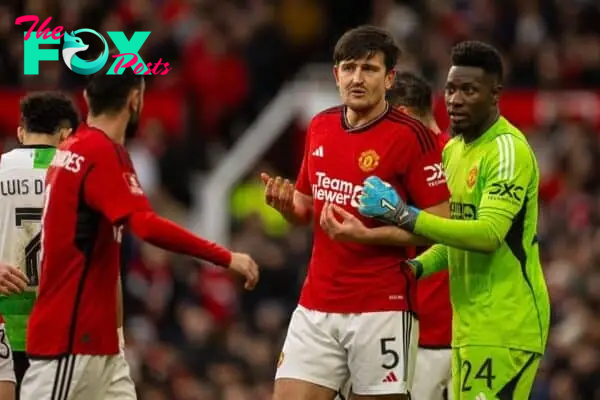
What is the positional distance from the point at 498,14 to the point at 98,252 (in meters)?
14.0

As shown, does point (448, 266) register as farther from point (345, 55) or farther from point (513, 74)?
point (513, 74)

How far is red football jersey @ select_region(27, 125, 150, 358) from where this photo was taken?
10234mm

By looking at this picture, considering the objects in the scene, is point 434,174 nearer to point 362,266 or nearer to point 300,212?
point 362,266

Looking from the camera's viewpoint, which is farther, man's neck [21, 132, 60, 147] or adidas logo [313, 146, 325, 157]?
man's neck [21, 132, 60, 147]

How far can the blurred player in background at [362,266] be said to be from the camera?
33.2ft

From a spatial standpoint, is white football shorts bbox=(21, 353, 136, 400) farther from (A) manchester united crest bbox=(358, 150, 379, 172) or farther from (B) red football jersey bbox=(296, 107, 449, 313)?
(A) manchester united crest bbox=(358, 150, 379, 172)

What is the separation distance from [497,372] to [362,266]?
3.05 ft

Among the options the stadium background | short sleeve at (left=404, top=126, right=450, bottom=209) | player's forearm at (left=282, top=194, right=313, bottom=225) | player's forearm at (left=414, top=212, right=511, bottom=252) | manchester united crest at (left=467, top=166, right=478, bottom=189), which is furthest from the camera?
the stadium background

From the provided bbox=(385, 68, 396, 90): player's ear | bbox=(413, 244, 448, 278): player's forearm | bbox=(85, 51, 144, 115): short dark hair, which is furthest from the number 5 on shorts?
bbox=(85, 51, 144, 115): short dark hair

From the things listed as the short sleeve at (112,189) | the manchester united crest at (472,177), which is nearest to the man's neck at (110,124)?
the short sleeve at (112,189)

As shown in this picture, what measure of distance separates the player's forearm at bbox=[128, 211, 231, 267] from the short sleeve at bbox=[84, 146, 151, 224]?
6 centimetres

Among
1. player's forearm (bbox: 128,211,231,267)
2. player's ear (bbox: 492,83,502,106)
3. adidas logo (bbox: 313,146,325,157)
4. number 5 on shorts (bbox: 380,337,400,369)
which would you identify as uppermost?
player's ear (bbox: 492,83,502,106)

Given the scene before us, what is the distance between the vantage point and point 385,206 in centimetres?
977

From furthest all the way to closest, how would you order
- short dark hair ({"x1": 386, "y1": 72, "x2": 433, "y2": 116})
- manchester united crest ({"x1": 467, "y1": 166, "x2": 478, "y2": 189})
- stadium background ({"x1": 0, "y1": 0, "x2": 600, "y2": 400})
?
stadium background ({"x1": 0, "y1": 0, "x2": 600, "y2": 400}) < short dark hair ({"x1": 386, "y1": 72, "x2": 433, "y2": 116}) < manchester united crest ({"x1": 467, "y1": 166, "x2": 478, "y2": 189})
